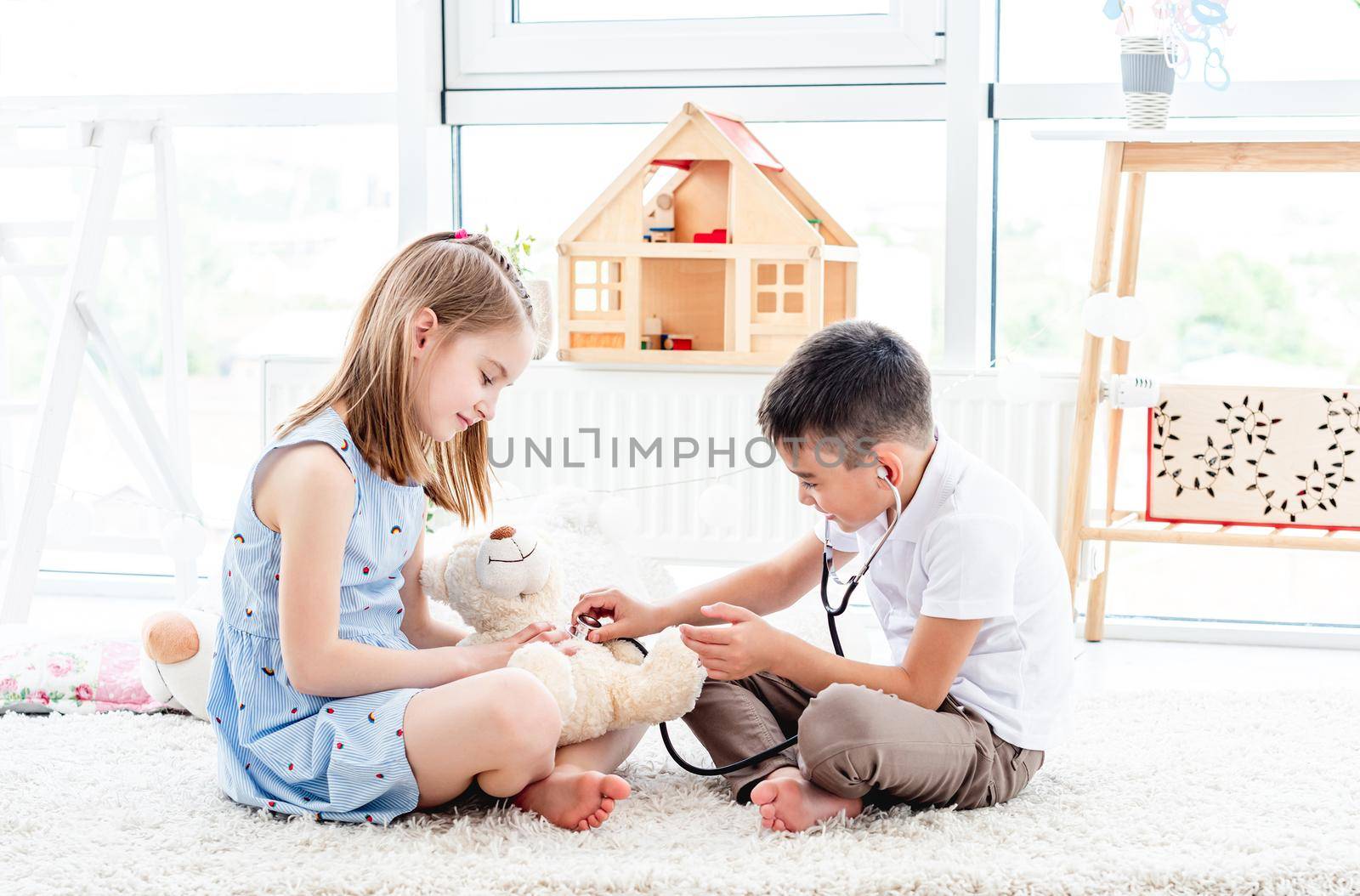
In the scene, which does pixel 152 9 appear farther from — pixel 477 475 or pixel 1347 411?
pixel 1347 411

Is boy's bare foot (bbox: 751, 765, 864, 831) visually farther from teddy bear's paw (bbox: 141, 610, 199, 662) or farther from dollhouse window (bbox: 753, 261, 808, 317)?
dollhouse window (bbox: 753, 261, 808, 317)

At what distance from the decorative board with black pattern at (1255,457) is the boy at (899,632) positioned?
0.91m

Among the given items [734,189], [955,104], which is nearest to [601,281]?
[734,189]

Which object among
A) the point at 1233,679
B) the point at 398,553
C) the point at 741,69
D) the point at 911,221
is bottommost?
the point at 1233,679

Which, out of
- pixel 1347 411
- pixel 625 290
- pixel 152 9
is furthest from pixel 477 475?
pixel 152 9

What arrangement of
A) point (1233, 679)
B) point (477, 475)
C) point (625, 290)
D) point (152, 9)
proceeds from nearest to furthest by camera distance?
point (477, 475) → point (1233, 679) → point (625, 290) → point (152, 9)

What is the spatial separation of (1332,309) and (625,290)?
1255 mm

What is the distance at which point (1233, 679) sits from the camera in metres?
2.03

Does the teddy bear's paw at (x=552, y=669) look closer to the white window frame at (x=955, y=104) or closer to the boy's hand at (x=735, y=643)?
the boy's hand at (x=735, y=643)

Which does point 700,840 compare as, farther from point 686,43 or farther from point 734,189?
point 686,43

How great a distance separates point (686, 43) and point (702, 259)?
422 mm

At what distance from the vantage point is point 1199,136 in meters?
2.00

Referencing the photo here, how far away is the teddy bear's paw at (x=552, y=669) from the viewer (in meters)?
1.27

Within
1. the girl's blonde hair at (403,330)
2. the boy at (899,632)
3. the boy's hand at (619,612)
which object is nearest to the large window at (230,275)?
the girl's blonde hair at (403,330)
